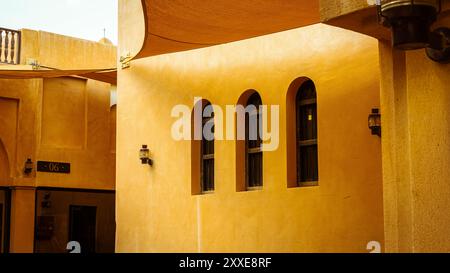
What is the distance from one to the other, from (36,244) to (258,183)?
7819mm

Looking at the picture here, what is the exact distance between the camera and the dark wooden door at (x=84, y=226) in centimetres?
1947

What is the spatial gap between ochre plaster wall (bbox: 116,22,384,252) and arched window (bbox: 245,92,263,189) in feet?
0.84

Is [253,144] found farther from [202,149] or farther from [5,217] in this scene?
[5,217]

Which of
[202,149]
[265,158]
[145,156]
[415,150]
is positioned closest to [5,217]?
[145,156]

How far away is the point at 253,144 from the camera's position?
41.2 ft

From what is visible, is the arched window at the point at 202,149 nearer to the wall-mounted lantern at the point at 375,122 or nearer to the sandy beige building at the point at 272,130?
the sandy beige building at the point at 272,130

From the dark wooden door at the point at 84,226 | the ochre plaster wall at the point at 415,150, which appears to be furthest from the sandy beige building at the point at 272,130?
the dark wooden door at the point at 84,226

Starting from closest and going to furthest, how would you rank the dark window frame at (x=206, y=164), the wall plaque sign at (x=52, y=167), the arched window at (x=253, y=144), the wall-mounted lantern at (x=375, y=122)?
the wall-mounted lantern at (x=375, y=122) → the arched window at (x=253, y=144) → the dark window frame at (x=206, y=164) → the wall plaque sign at (x=52, y=167)

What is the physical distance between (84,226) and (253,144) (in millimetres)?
8461

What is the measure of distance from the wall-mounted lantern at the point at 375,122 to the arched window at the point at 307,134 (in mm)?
1449

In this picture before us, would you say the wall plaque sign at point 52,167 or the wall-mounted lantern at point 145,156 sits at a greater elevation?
the wall plaque sign at point 52,167

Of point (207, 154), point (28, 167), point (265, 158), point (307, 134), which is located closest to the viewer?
point (307, 134)

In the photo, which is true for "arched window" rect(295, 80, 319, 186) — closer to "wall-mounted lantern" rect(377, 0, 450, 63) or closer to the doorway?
"wall-mounted lantern" rect(377, 0, 450, 63)

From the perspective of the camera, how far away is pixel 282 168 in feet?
38.2
